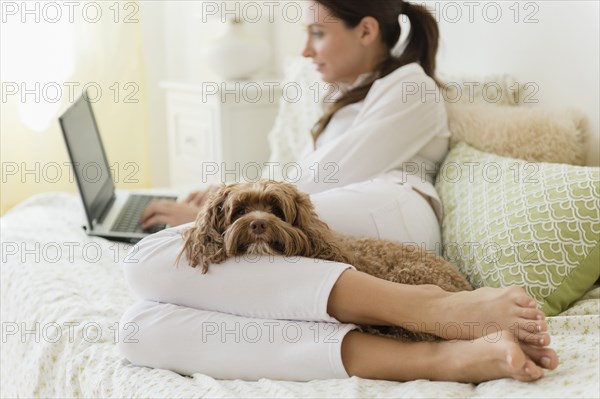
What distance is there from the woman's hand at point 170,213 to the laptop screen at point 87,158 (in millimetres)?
175

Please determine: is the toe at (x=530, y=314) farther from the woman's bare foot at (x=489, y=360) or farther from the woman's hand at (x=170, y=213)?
the woman's hand at (x=170, y=213)

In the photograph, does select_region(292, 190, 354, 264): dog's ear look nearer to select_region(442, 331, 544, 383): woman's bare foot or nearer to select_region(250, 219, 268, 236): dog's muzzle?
select_region(250, 219, 268, 236): dog's muzzle

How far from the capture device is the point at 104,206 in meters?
2.45

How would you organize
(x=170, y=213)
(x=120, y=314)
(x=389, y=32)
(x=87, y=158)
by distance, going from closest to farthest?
(x=120, y=314)
(x=170, y=213)
(x=389, y=32)
(x=87, y=158)

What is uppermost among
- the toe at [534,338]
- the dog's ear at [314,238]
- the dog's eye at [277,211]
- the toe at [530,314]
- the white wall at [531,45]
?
the white wall at [531,45]

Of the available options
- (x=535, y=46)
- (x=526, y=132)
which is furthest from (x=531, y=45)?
(x=526, y=132)

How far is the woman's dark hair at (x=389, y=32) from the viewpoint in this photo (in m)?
2.17

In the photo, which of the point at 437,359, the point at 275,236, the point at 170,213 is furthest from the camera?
the point at 170,213

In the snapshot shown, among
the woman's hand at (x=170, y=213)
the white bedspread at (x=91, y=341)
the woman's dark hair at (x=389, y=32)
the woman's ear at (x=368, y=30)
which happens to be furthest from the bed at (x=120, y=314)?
the woman's ear at (x=368, y=30)

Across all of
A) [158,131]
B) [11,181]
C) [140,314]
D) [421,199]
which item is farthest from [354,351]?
[158,131]

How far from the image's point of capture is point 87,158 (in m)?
2.35

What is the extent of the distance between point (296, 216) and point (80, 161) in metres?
0.97

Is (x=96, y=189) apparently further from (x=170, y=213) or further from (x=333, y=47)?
(x=333, y=47)

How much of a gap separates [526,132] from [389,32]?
0.50 meters
